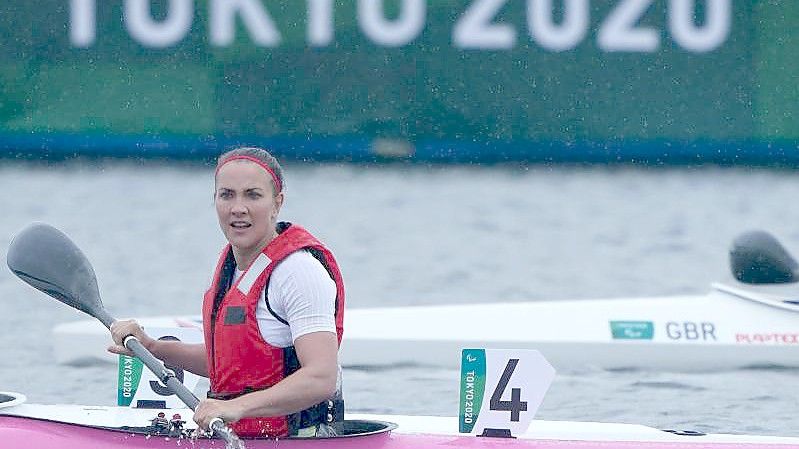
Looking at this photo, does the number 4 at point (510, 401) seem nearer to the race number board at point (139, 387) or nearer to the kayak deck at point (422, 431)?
the kayak deck at point (422, 431)

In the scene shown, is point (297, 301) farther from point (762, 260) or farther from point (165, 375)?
point (762, 260)

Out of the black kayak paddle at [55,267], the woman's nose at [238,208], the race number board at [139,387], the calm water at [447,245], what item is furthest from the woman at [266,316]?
the calm water at [447,245]

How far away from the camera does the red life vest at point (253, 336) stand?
15.4ft

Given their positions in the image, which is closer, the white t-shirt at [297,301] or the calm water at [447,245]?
the white t-shirt at [297,301]

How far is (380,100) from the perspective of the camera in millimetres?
19125

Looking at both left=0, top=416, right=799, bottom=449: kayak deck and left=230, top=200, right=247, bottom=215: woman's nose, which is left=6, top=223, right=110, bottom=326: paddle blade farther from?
left=230, top=200, right=247, bottom=215: woman's nose

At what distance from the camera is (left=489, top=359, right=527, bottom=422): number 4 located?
17.1 ft

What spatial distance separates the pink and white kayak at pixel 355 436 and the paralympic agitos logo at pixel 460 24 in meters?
13.3

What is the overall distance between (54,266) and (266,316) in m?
0.77

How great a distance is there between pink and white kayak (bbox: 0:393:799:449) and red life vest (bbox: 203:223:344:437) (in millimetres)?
159

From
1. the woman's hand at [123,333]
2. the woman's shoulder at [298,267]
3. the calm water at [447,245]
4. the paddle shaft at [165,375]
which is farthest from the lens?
the calm water at [447,245]

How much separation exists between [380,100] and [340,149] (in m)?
0.82

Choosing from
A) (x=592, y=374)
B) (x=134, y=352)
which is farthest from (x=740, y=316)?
(x=134, y=352)

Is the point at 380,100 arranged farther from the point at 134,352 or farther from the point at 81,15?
the point at 134,352
